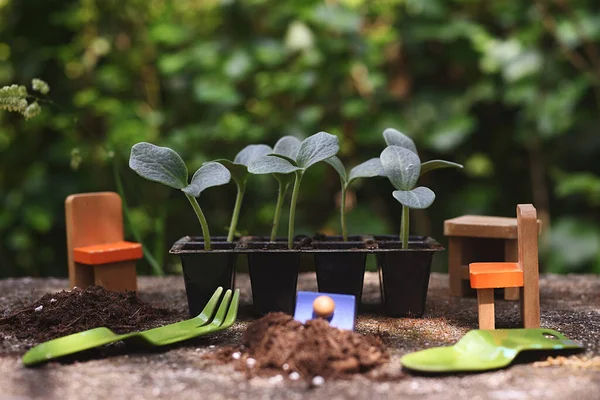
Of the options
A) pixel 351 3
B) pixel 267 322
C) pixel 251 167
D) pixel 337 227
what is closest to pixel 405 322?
pixel 267 322

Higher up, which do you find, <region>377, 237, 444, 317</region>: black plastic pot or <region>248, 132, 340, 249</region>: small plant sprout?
<region>248, 132, 340, 249</region>: small plant sprout

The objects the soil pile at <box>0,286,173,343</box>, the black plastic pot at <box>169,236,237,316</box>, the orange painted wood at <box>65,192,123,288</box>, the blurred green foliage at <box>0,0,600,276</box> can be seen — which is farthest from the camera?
the blurred green foliage at <box>0,0,600,276</box>

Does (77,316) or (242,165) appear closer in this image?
(77,316)

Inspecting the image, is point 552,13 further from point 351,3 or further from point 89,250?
point 89,250

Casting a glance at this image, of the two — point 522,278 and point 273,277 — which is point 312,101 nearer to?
point 273,277

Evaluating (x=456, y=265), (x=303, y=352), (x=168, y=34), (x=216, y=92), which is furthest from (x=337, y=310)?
(x=168, y=34)

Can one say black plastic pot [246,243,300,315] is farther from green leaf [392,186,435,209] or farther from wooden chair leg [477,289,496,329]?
wooden chair leg [477,289,496,329]

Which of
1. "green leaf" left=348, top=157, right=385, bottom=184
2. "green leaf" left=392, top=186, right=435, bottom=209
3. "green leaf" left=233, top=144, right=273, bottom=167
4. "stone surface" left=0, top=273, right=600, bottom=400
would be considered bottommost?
"stone surface" left=0, top=273, right=600, bottom=400

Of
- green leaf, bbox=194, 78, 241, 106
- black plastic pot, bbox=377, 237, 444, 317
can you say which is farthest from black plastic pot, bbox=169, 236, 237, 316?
green leaf, bbox=194, 78, 241, 106
